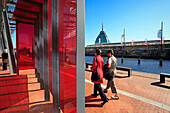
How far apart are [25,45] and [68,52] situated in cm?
571

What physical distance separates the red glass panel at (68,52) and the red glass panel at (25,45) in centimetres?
513

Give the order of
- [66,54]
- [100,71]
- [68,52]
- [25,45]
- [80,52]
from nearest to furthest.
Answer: [80,52]
[68,52]
[66,54]
[100,71]
[25,45]

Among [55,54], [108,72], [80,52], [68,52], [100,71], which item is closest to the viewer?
[80,52]

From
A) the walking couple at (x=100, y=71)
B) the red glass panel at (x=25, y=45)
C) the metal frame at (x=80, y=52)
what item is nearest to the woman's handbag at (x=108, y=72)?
the walking couple at (x=100, y=71)

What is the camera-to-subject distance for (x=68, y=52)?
2.01 meters

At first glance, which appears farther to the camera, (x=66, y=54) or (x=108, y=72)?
(x=108, y=72)

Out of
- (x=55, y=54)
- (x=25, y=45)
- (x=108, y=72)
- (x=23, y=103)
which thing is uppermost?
(x=25, y=45)

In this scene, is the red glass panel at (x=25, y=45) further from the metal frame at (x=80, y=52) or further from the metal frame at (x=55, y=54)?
the metal frame at (x=80, y=52)

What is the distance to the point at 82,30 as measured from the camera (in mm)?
1660

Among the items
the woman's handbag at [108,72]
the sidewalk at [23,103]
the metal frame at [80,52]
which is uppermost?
the metal frame at [80,52]

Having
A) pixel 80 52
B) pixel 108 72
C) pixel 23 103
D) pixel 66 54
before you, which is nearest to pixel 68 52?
pixel 66 54

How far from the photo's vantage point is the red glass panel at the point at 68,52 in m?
1.77

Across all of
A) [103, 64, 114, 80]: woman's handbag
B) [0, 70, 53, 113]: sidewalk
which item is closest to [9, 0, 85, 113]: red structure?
[0, 70, 53, 113]: sidewalk

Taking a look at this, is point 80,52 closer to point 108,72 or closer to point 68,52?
point 68,52
